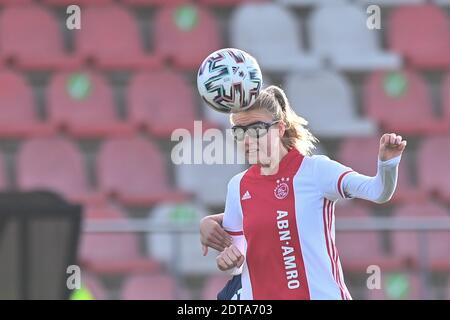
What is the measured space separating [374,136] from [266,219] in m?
5.00

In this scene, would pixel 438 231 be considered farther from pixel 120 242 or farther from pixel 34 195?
pixel 34 195

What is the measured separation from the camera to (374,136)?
9.56 meters

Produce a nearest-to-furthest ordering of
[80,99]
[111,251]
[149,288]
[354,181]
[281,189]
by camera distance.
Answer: [354,181] < [281,189] < [149,288] < [111,251] < [80,99]

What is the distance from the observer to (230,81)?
4789 mm

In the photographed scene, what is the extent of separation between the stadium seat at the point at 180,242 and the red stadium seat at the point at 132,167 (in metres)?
0.34

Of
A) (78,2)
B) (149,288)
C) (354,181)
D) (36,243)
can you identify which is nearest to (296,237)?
(354,181)

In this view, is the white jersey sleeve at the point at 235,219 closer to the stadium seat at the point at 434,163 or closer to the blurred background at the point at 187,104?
the blurred background at the point at 187,104

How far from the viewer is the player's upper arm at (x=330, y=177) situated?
462cm

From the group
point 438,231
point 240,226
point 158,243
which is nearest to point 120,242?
point 158,243

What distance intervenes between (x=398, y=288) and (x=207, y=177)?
1.82 metres

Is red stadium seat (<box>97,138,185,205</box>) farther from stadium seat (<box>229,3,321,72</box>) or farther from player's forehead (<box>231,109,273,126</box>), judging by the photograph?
player's forehead (<box>231,109,273,126</box>)


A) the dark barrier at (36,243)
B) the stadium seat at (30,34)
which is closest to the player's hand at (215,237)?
the dark barrier at (36,243)

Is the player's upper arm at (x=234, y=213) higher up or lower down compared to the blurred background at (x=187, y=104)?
lower down

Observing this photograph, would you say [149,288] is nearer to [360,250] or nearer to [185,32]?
[360,250]
